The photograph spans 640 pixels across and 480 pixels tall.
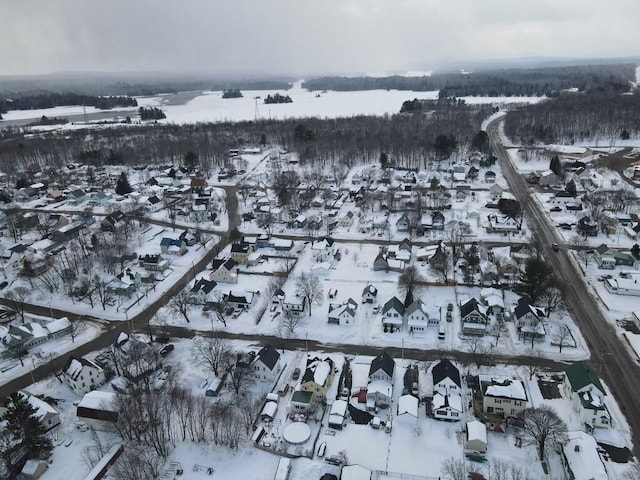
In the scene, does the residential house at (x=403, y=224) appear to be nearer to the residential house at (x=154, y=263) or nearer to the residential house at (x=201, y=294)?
the residential house at (x=201, y=294)

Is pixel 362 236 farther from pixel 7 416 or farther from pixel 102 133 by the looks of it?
pixel 102 133

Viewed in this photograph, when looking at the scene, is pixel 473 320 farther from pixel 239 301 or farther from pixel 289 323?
pixel 239 301

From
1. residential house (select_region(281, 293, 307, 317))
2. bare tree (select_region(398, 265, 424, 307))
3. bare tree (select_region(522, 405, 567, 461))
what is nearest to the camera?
bare tree (select_region(522, 405, 567, 461))

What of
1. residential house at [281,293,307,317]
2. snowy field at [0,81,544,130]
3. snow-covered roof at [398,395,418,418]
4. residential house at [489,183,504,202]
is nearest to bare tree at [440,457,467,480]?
snow-covered roof at [398,395,418,418]

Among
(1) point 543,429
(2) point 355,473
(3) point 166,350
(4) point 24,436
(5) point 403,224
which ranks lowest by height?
(2) point 355,473

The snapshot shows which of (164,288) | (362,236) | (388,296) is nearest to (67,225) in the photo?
(164,288)

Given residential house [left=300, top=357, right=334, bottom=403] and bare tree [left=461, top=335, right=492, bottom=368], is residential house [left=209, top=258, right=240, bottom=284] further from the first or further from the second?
bare tree [left=461, top=335, right=492, bottom=368]

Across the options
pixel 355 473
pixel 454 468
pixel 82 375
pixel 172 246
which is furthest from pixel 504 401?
pixel 172 246

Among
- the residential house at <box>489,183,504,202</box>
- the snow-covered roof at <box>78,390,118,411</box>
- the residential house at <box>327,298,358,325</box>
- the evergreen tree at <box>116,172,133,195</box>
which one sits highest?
the evergreen tree at <box>116,172,133,195</box>
